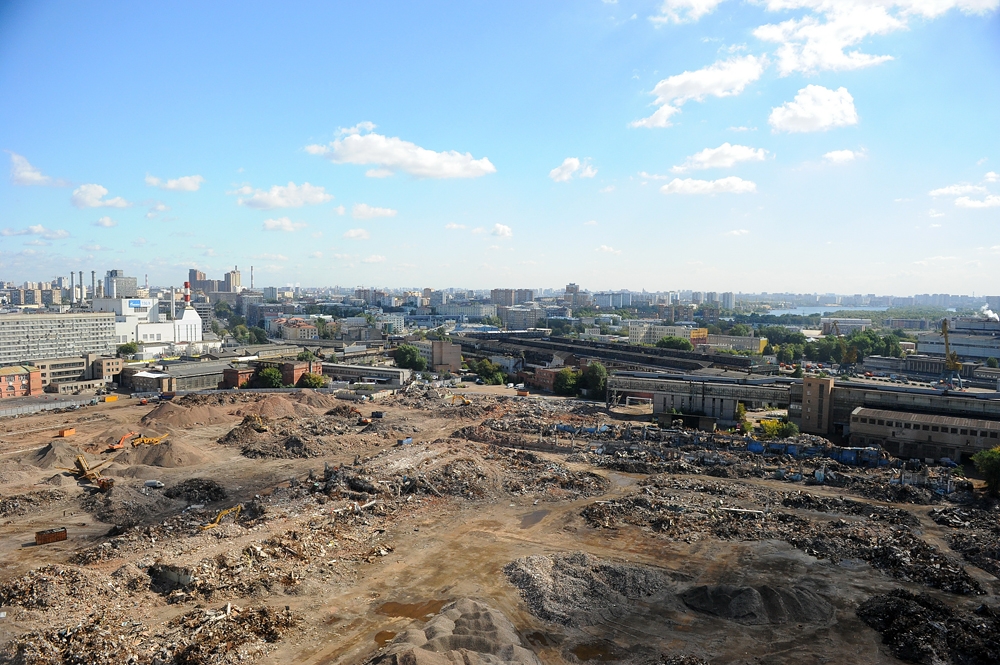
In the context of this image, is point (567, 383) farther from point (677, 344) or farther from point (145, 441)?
point (145, 441)

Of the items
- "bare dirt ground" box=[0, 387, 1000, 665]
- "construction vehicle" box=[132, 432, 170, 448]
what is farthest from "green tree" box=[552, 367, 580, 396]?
"construction vehicle" box=[132, 432, 170, 448]

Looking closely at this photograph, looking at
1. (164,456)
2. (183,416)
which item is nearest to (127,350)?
(183,416)

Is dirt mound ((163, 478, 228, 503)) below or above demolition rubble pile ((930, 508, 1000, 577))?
below

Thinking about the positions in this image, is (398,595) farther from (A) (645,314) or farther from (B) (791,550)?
(A) (645,314)

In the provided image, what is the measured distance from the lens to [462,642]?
11.7 metres

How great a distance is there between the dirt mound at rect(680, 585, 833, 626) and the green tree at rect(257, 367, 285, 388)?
36.3 m

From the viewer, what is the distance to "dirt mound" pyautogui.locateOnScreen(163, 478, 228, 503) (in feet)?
70.0

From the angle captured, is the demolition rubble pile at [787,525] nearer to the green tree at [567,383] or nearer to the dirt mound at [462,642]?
the dirt mound at [462,642]

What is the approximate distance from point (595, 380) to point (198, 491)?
28092 mm

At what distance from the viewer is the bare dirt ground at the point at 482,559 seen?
12156 millimetres

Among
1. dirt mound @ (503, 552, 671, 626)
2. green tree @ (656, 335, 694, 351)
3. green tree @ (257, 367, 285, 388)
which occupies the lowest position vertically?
dirt mound @ (503, 552, 671, 626)

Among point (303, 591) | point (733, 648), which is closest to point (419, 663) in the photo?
point (303, 591)

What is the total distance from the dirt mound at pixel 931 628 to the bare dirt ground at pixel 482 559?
5 centimetres

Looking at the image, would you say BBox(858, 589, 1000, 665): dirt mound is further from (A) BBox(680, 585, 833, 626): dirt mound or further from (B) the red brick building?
(B) the red brick building
